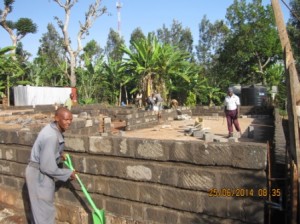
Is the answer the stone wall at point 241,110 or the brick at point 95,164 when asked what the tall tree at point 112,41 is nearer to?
the stone wall at point 241,110

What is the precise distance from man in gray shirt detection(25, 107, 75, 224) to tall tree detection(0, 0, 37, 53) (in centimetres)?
3020

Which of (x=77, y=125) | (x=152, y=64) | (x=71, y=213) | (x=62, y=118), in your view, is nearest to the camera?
(x=62, y=118)

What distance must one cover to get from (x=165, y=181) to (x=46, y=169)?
1217 millimetres

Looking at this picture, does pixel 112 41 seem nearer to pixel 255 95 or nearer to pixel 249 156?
pixel 255 95

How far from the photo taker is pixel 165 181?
9.80ft

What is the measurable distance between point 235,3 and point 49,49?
25380 millimetres

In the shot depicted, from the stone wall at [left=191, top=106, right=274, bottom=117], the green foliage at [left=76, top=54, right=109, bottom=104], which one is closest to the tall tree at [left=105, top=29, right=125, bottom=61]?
the green foliage at [left=76, top=54, right=109, bottom=104]

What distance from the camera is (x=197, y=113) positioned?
731 inches

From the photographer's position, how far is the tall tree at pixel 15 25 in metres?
30.0

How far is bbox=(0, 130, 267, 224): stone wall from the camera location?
260 cm

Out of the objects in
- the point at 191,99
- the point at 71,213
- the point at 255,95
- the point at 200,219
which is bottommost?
the point at 71,213

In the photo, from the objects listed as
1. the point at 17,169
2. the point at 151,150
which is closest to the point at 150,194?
the point at 151,150

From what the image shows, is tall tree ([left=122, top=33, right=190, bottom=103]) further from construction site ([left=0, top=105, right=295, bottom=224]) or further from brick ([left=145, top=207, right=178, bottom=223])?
brick ([left=145, top=207, right=178, bottom=223])

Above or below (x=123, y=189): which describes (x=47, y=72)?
above
